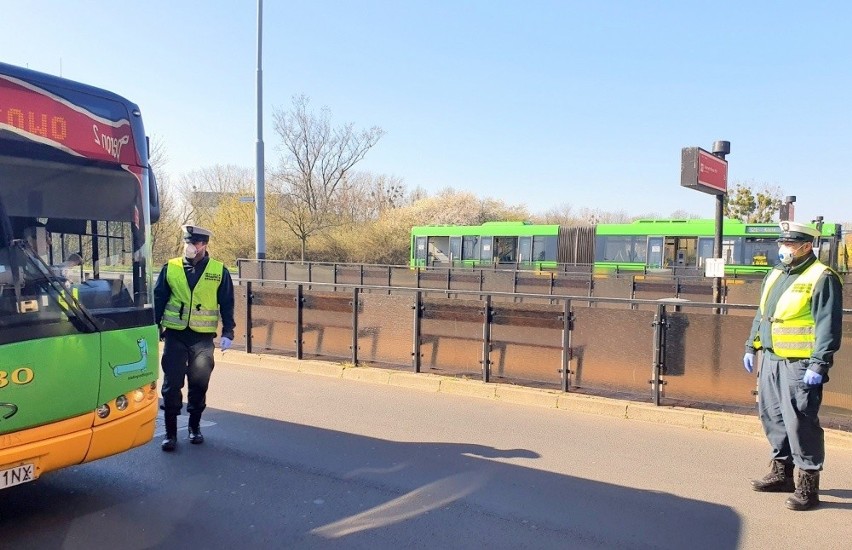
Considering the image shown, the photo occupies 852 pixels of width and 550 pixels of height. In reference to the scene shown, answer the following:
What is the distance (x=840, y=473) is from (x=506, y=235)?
2428 centimetres

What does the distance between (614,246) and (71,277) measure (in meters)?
24.5

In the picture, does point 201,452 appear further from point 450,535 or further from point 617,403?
point 617,403

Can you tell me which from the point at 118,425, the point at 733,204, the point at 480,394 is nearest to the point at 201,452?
the point at 118,425

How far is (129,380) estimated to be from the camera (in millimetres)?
4348

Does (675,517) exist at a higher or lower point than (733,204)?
lower

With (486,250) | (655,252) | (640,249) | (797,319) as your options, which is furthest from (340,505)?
(486,250)

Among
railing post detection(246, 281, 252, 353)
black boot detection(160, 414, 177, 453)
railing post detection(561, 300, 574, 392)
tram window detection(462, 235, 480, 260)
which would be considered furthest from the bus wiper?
tram window detection(462, 235, 480, 260)

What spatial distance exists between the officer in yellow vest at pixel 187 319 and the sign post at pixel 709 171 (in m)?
5.81

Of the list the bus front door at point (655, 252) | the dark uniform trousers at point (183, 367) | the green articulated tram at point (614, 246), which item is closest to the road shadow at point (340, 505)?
the dark uniform trousers at point (183, 367)

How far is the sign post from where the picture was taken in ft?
26.6

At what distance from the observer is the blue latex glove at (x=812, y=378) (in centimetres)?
443

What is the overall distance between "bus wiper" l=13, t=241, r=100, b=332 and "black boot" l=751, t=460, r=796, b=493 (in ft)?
16.0

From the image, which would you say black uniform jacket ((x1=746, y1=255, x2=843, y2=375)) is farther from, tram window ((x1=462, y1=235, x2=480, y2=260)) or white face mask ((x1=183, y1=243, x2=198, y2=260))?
tram window ((x1=462, y1=235, x2=480, y2=260))

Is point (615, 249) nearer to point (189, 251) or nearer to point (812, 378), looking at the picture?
point (812, 378)
